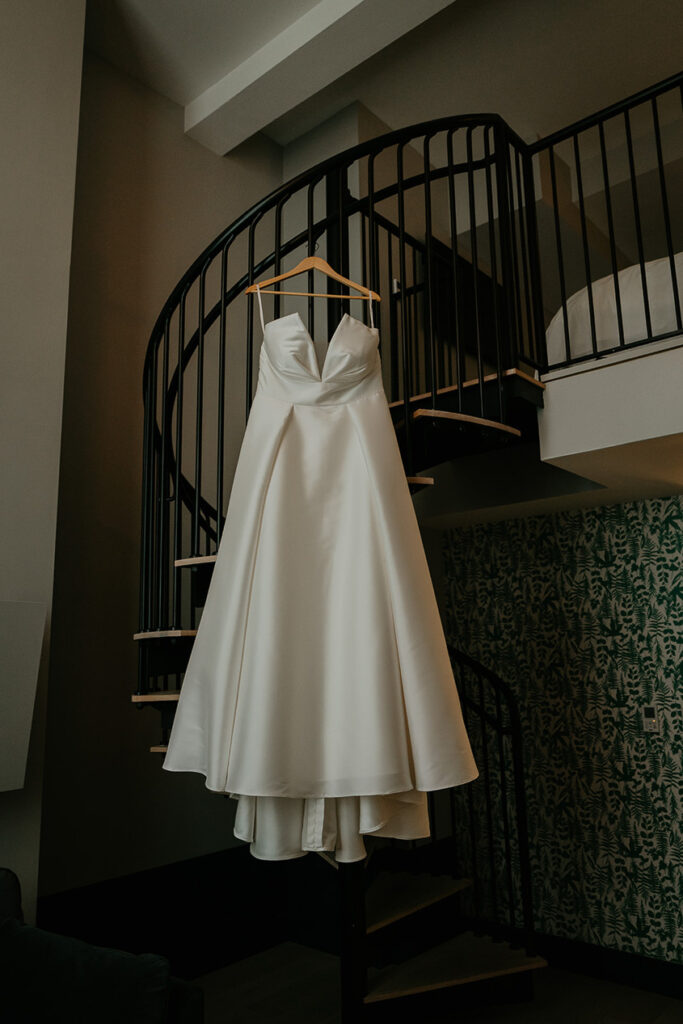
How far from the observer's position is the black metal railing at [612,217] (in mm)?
2760

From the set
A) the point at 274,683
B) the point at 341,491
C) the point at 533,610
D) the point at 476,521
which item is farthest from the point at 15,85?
the point at 533,610

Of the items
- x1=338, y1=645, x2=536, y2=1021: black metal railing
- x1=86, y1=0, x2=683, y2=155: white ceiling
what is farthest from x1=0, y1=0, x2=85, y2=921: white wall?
x1=338, y1=645, x2=536, y2=1021: black metal railing

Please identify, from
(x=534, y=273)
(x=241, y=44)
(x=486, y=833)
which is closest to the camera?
(x=534, y=273)

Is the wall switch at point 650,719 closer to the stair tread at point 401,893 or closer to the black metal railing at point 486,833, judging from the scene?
the black metal railing at point 486,833

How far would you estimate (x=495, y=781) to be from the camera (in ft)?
13.1

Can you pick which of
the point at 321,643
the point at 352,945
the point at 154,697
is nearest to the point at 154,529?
the point at 154,697

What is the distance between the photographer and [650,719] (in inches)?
138

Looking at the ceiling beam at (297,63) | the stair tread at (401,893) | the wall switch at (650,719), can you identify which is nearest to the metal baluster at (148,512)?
the stair tread at (401,893)

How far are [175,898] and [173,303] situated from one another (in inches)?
103

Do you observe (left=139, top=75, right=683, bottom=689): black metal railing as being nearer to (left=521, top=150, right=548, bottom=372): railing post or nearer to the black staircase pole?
(left=521, top=150, right=548, bottom=372): railing post

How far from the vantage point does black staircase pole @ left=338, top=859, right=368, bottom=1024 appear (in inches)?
103

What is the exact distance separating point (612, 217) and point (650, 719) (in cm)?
268

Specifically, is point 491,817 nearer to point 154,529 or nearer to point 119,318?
point 154,529

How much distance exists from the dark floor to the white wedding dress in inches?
70.4
